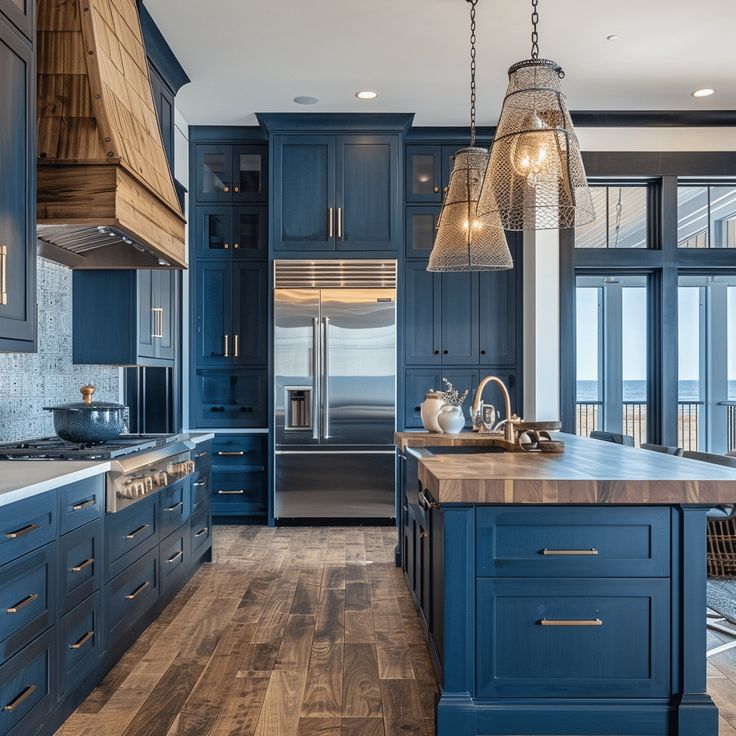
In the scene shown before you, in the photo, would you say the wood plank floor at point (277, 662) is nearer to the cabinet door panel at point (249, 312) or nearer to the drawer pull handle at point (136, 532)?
the drawer pull handle at point (136, 532)

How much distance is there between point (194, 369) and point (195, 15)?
2643 mm

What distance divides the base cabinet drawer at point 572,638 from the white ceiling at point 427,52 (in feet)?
9.73

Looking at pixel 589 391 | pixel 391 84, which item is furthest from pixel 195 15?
pixel 589 391

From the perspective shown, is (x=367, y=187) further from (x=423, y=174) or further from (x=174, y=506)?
(x=174, y=506)

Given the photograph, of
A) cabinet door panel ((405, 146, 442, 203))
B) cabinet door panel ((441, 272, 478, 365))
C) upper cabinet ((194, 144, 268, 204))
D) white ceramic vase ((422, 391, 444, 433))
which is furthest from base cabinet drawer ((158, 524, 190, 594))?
cabinet door panel ((405, 146, 442, 203))

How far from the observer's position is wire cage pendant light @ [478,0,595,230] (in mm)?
2287

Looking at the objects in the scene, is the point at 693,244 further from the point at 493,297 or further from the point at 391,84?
the point at 391,84

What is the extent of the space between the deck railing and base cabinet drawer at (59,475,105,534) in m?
3.94

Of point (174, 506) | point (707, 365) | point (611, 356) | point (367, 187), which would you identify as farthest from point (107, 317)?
point (707, 365)

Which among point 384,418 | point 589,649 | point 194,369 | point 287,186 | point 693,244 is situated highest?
point 287,186

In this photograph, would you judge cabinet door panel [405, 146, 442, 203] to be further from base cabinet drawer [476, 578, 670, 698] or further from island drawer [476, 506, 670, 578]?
base cabinet drawer [476, 578, 670, 698]

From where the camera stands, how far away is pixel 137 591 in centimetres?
295

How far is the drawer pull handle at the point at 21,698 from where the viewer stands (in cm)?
188

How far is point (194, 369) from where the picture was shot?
557 cm
